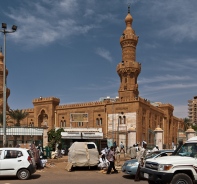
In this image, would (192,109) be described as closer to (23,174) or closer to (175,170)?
(23,174)

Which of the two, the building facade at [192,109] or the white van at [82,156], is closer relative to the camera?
the white van at [82,156]

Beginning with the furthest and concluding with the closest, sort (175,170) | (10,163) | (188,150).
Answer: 1. (10,163)
2. (188,150)
3. (175,170)

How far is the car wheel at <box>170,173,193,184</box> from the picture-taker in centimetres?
851

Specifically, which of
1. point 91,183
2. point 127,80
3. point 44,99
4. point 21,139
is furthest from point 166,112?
point 91,183

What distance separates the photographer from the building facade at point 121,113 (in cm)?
4327

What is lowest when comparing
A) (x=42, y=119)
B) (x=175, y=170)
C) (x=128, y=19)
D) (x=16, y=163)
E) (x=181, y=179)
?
(x=16, y=163)

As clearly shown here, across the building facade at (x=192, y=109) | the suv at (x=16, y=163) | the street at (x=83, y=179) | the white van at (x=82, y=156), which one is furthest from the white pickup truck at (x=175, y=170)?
the building facade at (x=192, y=109)

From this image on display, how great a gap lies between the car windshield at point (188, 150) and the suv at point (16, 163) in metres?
5.89

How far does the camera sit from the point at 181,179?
8.58 m

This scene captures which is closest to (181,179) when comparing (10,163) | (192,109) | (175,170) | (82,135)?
(175,170)

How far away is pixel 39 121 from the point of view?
51.7 m

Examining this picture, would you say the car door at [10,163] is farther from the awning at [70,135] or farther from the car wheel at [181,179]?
the awning at [70,135]

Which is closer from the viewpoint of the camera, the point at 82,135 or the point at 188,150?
the point at 188,150

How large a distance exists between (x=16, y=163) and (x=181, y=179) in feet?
21.2
